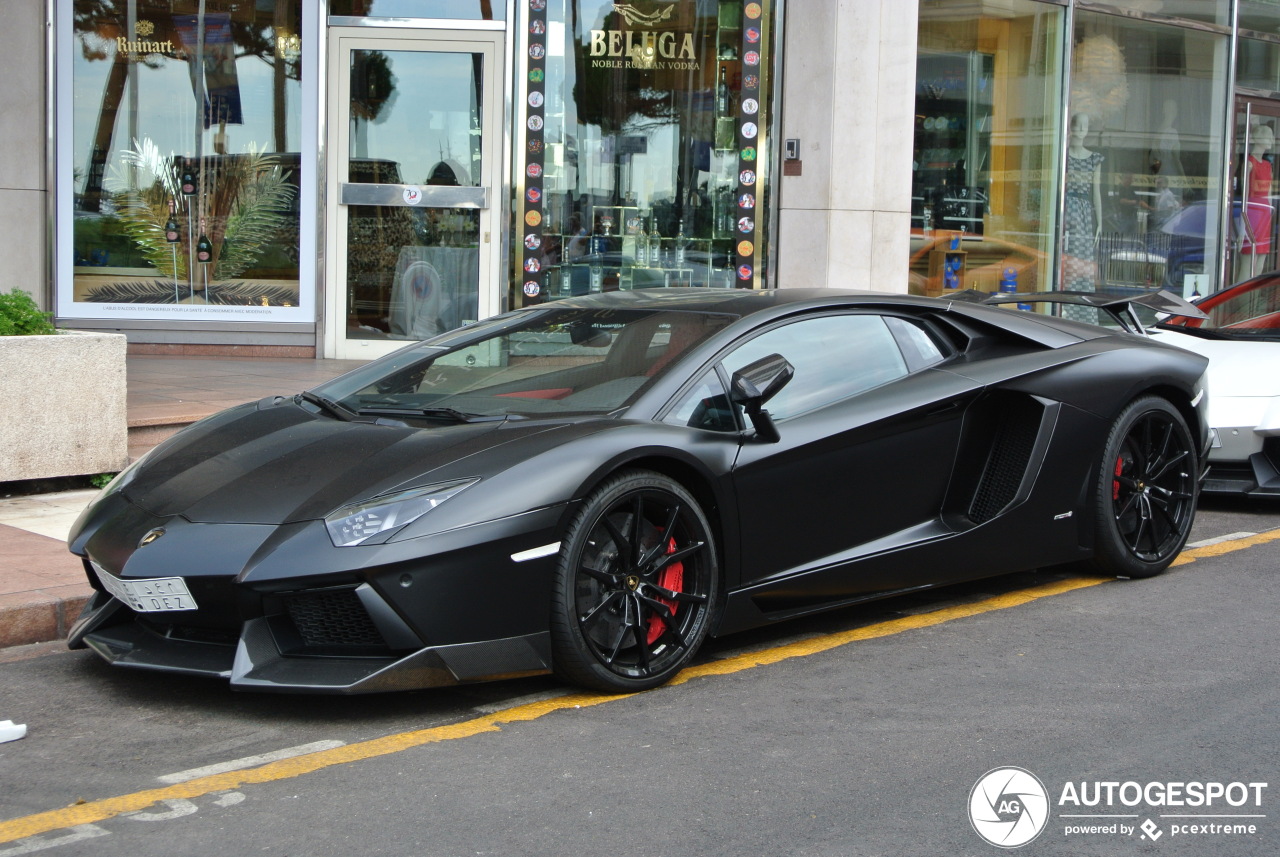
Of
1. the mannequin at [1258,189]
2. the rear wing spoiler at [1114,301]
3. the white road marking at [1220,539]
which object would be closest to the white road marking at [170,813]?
the rear wing spoiler at [1114,301]

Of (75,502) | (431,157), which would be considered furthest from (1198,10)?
(75,502)

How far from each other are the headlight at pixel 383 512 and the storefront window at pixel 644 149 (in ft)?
28.0

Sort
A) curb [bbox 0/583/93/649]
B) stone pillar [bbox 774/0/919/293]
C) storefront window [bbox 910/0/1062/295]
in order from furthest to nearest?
storefront window [bbox 910/0/1062/295]
stone pillar [bbox 774/0/919/293]
curb [bbox 0/583/93/649]

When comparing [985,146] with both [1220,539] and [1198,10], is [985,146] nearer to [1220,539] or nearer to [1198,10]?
[1198,10]

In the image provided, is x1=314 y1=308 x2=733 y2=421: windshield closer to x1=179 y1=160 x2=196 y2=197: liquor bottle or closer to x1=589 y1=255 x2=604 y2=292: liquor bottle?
x1=589 y1=255 x2=604 y2=292: liquor bottle

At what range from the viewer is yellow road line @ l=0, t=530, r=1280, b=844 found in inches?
128

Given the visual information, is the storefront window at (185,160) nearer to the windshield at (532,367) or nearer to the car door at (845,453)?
the windshield at (532,367)

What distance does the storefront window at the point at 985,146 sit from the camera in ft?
44.5

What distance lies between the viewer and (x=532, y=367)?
4.84 metres

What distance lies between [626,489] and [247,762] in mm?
1280

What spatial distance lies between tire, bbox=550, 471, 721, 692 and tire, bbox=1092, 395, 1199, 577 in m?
2.04

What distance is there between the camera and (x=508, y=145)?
12.1m

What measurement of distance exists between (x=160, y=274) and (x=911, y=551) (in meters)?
8.78

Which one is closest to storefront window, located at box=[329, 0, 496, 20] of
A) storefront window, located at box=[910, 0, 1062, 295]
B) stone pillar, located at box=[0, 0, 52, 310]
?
stone pillar, located at box=[0, 0, 52, 310]
